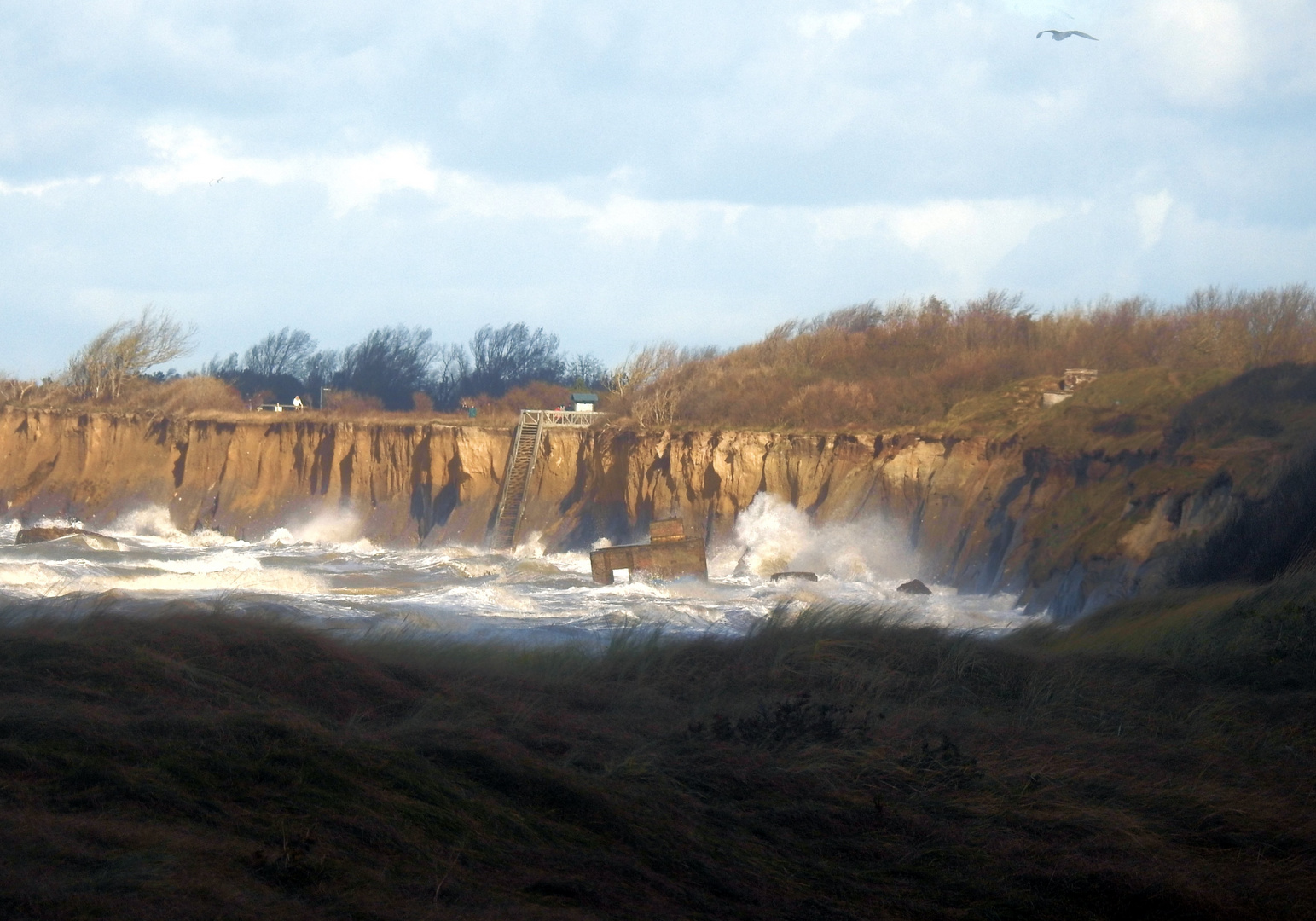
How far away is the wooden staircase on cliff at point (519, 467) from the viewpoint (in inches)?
1909

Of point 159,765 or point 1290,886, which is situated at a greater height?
point 159,765

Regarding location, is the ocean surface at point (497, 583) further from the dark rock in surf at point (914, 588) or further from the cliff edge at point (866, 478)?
the cliff edge at point (866, 478)

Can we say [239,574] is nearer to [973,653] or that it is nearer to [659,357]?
[973,653]

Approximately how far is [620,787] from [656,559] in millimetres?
26716

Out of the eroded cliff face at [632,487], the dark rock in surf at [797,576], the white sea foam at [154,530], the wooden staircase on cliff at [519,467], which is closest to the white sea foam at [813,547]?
the eroded cliff face at [632,487]

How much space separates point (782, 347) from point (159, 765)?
162 feet

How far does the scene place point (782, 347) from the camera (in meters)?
55.5

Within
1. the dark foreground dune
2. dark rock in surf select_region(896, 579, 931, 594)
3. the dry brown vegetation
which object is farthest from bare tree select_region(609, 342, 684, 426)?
the dark foreground dune

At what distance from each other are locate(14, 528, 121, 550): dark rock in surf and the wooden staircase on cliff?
Result: 1336cm

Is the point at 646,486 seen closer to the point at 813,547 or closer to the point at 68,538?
the point at 813,547

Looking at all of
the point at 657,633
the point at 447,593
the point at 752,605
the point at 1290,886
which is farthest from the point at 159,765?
the point at 447,593

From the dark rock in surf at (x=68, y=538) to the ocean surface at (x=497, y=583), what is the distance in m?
0.53

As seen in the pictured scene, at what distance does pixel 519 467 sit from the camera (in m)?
50.0

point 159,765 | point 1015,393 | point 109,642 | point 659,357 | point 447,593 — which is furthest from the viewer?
point 659,357
